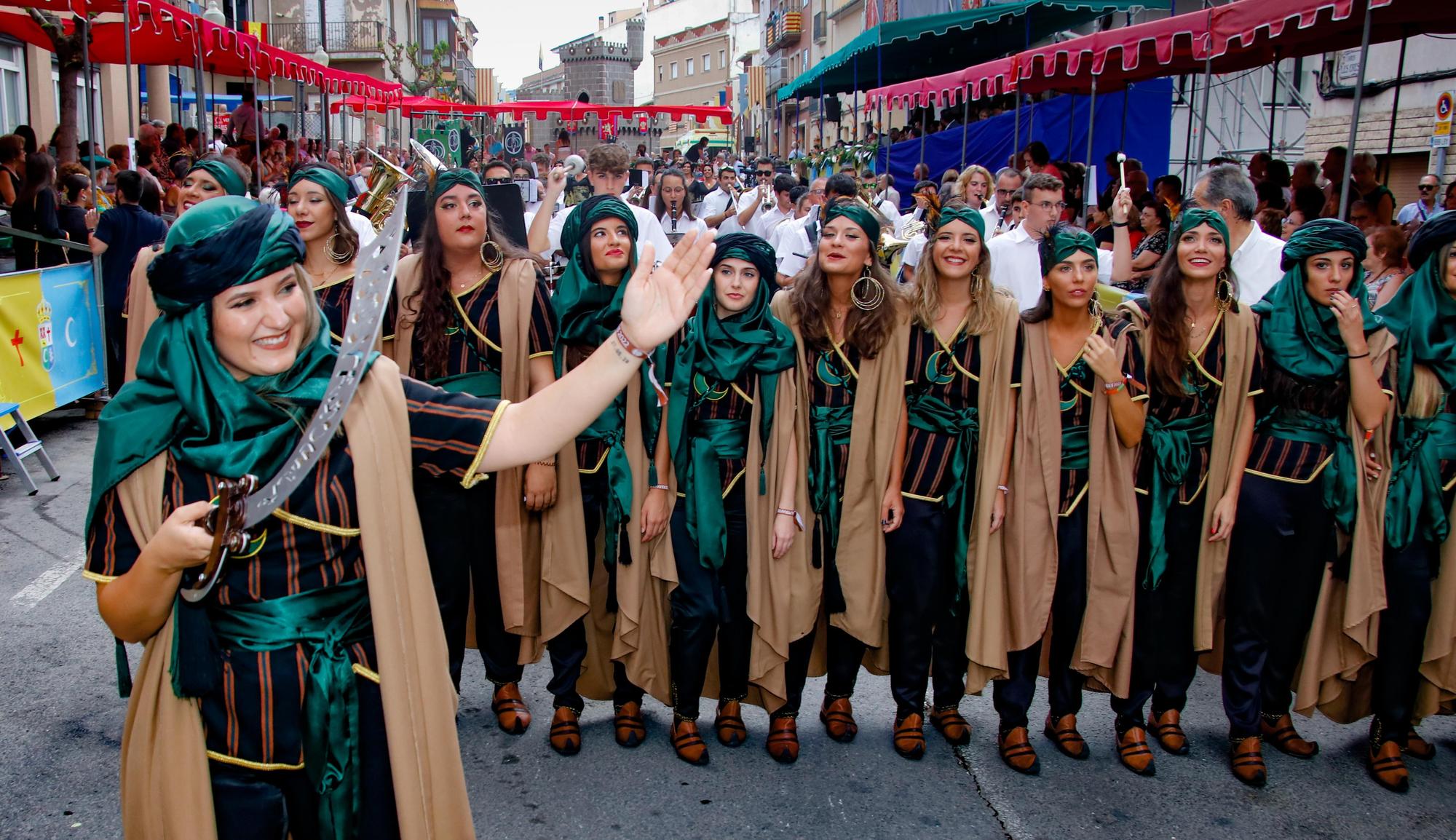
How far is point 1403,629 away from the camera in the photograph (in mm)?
3824

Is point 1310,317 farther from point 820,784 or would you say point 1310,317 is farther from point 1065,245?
point 820,784

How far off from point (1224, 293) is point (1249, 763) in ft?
5.19

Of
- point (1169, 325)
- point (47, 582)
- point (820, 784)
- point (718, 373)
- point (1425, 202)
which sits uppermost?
point (1425, 202)

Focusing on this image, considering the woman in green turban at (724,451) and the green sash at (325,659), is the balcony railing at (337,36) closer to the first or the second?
the woman in green turban at (724,451)

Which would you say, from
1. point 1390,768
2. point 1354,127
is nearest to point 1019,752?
point 1390,768

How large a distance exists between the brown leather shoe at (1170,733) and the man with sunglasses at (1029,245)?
263 cm

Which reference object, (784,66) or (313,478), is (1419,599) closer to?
(313,478)

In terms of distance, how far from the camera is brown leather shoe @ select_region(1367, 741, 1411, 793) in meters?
3.77

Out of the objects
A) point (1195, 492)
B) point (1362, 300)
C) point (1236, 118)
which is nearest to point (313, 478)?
point (1195, 492)

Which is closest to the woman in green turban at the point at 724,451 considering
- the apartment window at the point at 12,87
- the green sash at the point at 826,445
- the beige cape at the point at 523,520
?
the green sash at the point at 826,445

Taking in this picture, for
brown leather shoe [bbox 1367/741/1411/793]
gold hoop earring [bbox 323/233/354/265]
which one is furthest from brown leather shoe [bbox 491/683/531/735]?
brown leather shoe [bbox 1367/741/1411/793]

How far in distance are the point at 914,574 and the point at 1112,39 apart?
21.4 ft

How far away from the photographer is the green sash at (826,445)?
12.7 ft

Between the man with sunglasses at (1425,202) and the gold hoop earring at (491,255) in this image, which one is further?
the man with sunglasses at (1425,202)
